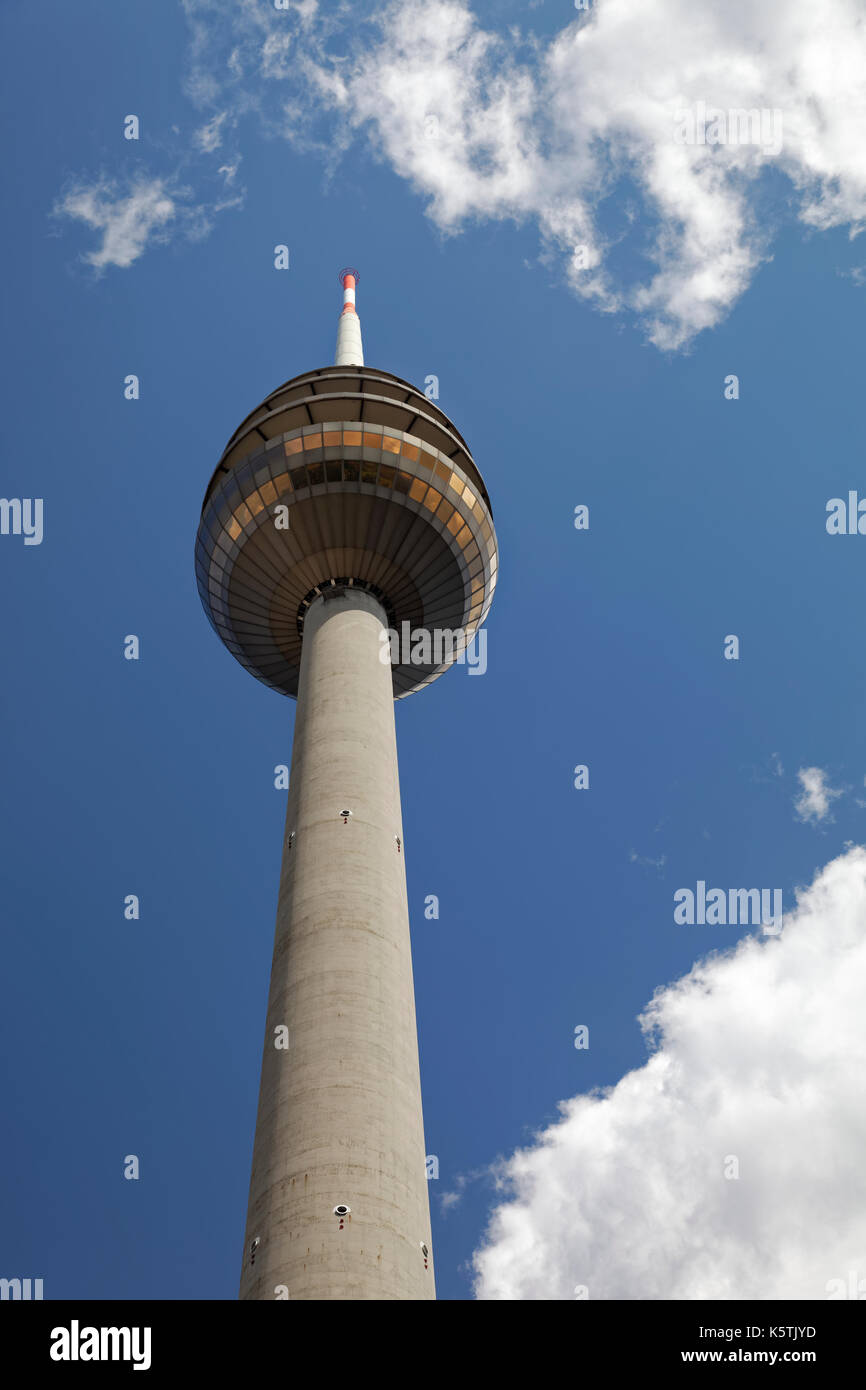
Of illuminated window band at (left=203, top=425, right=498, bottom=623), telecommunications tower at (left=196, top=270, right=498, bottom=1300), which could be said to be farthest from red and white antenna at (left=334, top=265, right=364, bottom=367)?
illuminated window band at (left=203, top=425, right=498, bottom=623)

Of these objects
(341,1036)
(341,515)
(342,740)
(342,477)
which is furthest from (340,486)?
(341,1036)

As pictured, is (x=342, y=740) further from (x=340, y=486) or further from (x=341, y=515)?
(x=340, y=486)

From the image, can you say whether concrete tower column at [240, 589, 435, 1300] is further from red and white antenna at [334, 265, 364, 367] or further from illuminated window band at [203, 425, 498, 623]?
red and white antenna at [334, 265, 364, 367]

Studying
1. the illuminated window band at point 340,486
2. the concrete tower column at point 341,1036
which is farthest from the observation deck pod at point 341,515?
the concrete tower column at point 341,1036

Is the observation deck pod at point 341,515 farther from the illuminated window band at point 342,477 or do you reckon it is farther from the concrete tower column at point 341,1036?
the concrete tower column at point 341,1036
